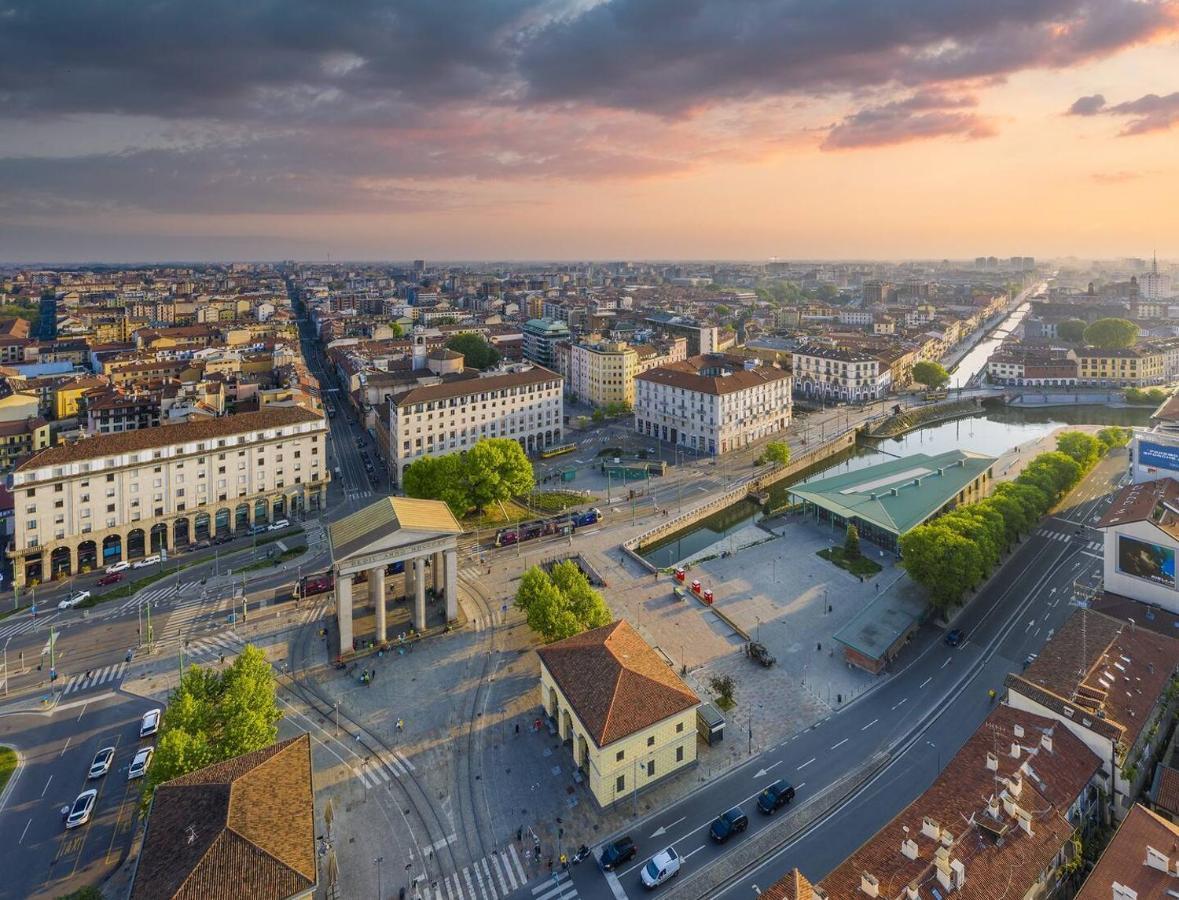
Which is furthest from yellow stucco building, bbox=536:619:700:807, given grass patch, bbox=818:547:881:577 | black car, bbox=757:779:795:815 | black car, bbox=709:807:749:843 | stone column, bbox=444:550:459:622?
grass patch, bbox=818:547:881:577

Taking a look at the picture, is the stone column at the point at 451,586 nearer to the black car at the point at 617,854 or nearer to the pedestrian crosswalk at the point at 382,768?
the pedestrian crosswalk at the point at 382,768

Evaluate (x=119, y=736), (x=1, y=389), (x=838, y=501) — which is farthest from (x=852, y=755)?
(x=1, y=389)

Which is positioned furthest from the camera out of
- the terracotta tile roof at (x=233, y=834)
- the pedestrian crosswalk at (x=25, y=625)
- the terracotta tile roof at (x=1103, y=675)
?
the pedestrian crosswalk at (x=25, y=625)

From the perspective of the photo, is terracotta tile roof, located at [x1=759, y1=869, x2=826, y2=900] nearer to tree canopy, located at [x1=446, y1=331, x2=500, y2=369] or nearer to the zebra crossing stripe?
the zebra crossing stripe

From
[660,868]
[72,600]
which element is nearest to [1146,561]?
[660,868]

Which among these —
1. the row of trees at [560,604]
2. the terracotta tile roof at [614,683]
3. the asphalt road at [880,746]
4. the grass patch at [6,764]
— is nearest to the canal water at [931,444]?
the row of trees at [560,604]

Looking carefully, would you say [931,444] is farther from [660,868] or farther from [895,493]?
[660,868]
